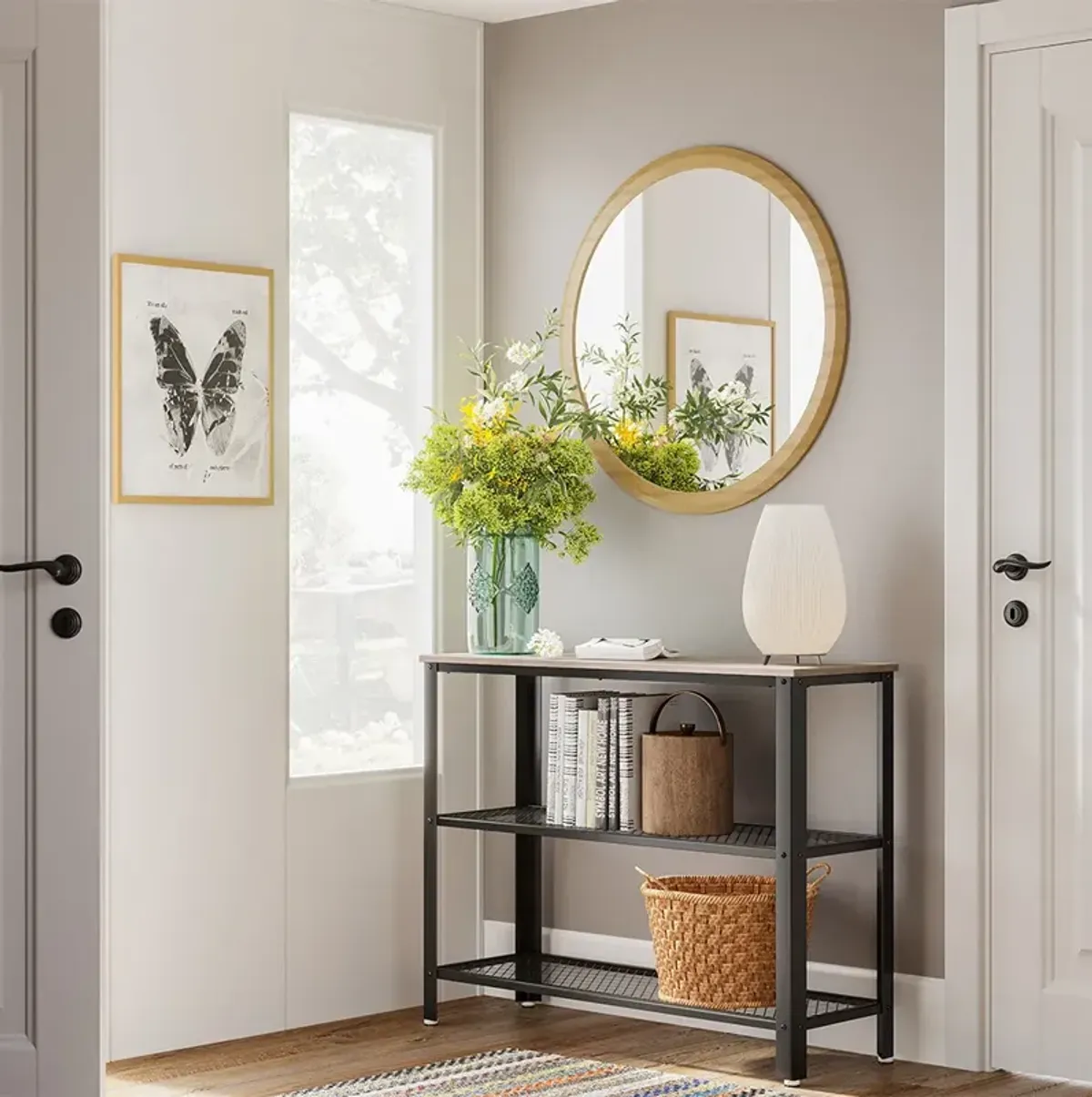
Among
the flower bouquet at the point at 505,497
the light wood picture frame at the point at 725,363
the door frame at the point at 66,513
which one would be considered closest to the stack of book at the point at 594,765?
the flower bouquet at the point at 505,497

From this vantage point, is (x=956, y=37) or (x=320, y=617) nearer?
(x=956, y=37)

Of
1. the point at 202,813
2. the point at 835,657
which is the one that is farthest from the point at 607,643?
the point at 202,813

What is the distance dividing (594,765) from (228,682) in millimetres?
826

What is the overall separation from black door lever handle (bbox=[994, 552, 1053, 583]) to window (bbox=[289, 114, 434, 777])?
1.43 m

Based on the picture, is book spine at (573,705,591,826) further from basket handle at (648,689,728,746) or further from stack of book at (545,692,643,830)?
basket handle at (648,689,728,746)

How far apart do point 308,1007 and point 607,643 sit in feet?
3.57

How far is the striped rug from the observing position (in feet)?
12.4

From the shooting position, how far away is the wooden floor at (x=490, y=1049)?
387 cm

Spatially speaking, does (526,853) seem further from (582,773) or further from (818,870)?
(818,870)

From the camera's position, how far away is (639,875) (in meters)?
4.57

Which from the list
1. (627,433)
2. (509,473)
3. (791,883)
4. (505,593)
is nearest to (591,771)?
(505,593)

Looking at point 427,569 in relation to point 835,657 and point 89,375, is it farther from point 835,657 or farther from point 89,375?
point 89,375

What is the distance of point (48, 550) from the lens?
3.38 m

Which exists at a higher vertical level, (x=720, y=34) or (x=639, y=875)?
(x=720, y=34)
